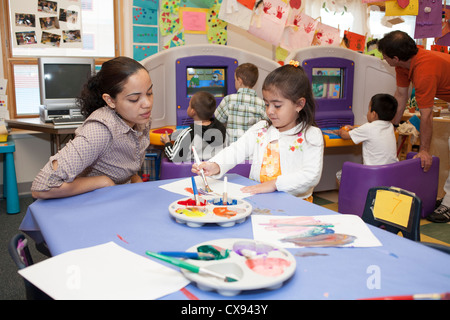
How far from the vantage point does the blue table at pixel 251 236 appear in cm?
67

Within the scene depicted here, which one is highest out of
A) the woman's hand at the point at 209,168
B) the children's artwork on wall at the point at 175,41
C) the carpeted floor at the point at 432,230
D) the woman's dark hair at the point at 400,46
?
the children's artwork on wall at the point at 175,41

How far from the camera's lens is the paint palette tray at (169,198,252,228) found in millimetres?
949

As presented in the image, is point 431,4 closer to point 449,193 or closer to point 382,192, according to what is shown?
point 449,193

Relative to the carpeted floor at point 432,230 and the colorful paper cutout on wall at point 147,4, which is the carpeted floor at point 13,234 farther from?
the colorful paper cutout on wall at point 147,4

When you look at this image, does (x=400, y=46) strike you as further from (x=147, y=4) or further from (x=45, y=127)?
(x=45, y=127)

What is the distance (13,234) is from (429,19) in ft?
11.4

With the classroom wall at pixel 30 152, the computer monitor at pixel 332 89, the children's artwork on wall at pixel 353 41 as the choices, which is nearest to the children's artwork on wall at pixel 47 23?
the classroom wall at pixel 30 152

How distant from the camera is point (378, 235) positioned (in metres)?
0.91

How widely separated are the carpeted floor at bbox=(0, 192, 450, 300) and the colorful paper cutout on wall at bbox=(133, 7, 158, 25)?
1785 millimetres

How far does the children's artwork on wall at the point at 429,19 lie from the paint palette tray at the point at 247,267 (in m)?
3.08

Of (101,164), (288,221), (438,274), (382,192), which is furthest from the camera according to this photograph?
(101,164)

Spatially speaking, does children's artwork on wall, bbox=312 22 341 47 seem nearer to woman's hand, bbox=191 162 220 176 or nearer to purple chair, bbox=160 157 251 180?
purple chair, bbox=160 157 251 180
